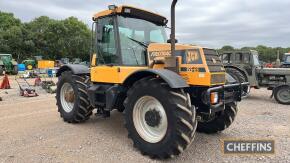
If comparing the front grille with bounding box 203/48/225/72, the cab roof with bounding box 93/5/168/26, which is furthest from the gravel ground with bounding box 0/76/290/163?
the cab roof with bounding box 93/5/168/26

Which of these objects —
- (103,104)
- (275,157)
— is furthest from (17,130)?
(275,157)

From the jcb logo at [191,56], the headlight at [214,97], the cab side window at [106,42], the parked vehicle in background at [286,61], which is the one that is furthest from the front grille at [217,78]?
the parked vehicle in background at [286,61]

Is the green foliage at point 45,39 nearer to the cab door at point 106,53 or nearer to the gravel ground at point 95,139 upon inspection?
the gravel ground at point 95,139

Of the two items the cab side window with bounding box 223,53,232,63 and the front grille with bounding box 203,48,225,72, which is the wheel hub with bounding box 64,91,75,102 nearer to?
the front grille with bounding box 203,48,225,72

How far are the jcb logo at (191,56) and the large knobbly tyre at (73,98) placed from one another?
2831 millimetres

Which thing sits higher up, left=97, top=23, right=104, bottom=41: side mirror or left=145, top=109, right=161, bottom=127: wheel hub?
left=97, top=23, right=104, bottom=41: side mirror

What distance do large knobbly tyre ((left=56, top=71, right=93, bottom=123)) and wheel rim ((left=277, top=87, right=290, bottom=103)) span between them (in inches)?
334

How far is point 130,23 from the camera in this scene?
5824 millimetres

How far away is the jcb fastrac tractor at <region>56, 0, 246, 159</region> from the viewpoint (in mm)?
4398

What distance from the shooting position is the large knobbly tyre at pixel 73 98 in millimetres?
6590

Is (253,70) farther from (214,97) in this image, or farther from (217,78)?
(214,97)

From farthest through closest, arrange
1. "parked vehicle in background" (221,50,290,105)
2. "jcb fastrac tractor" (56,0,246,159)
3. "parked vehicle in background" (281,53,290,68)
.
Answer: "parked vehicle in background" (281,53,290,68)
"parked vehicle in background" (221,50,290,105)
"jcb fastrac tractor" (56,0,246,159)

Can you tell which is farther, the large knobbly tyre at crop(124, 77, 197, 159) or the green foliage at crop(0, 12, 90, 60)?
the green foliage at crop(0, 12, 90, 60)

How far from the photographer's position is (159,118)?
4738 millimetres
